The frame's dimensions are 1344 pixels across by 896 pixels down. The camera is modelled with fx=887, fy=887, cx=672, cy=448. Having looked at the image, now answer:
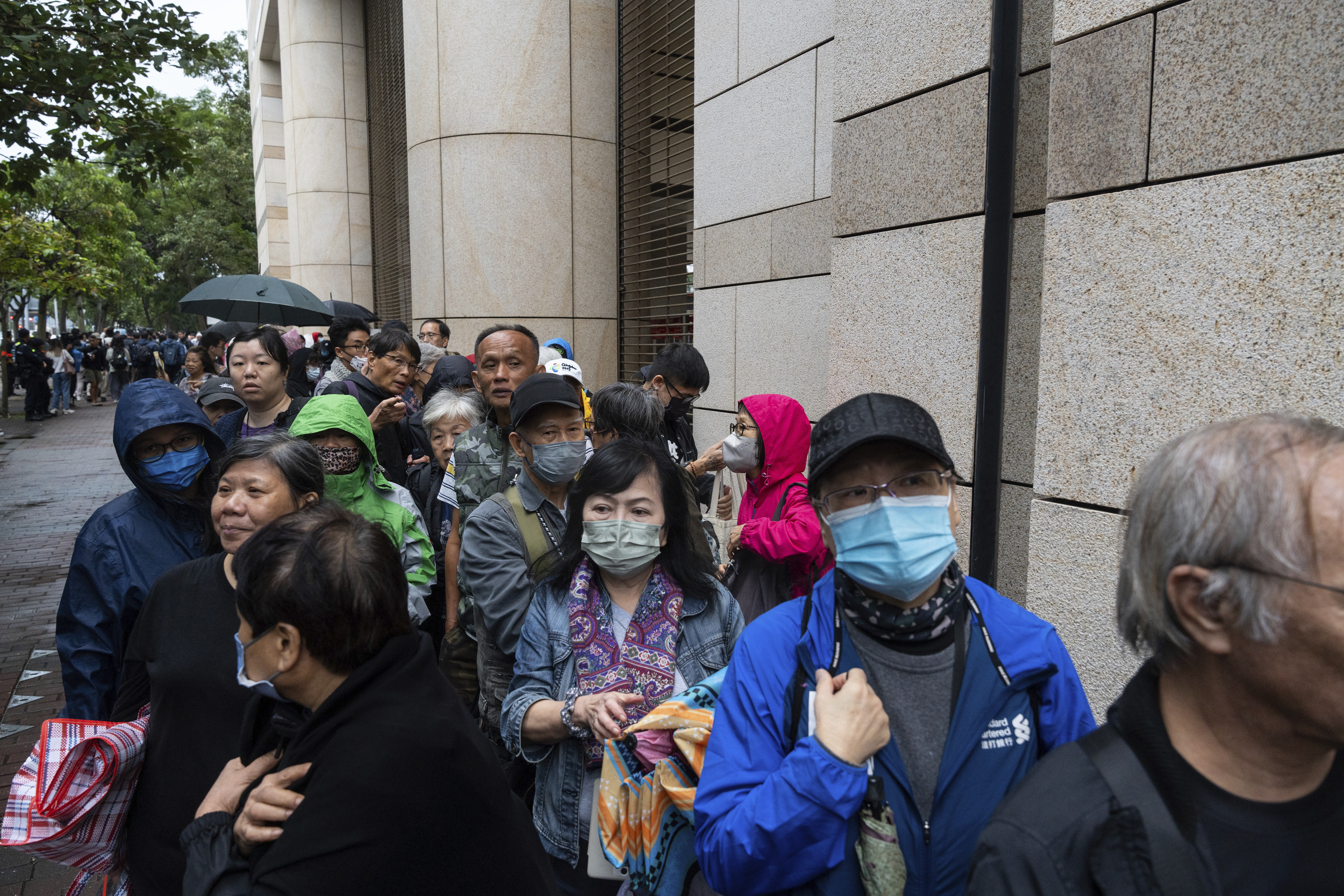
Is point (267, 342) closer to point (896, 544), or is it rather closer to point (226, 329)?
point (896, 544)

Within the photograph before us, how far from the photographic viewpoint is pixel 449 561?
4.23 m

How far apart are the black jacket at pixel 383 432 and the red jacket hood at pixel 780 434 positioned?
251 centimetres

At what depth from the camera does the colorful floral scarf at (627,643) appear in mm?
2486

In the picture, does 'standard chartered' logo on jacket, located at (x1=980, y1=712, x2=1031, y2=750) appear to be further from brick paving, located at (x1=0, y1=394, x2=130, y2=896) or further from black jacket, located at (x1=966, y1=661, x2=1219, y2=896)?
brick paving, located at (x1=0, y1=394, x2=130, y2=896)

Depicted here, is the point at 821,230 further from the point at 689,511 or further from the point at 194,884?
the point at 194,884

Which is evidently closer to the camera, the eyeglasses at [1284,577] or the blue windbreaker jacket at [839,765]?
the eyeglasses at [1284,577]

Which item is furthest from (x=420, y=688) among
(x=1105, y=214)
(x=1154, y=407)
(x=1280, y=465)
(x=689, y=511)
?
(x=1105, y=214)

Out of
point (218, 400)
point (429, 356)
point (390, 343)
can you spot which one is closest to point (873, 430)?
point (390, 343)

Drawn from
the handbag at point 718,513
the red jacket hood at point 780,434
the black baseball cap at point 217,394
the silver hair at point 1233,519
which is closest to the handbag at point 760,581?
the red jacket hood at point 780,434

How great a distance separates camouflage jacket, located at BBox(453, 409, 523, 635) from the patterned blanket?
2.01m

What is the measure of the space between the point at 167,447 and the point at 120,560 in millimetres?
452

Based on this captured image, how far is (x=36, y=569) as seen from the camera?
903 centimetres

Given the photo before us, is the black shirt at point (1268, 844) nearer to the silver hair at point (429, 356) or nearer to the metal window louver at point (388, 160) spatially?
the silver hair at point (429, 356)

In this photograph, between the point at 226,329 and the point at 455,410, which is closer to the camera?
the point at 455,410
